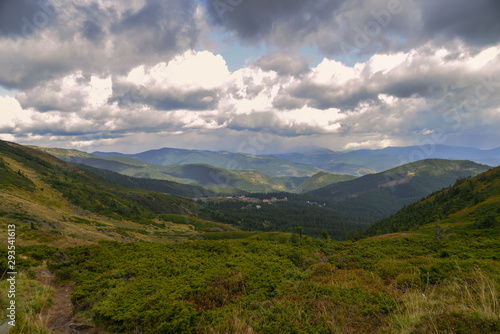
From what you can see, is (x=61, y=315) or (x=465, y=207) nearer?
(x=61, y=315)

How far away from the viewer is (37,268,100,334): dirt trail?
36.9ft

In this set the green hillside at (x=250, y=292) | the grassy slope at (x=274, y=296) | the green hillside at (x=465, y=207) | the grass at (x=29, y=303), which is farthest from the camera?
the green hillside at (x=465, y=207)

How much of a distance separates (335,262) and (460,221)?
3212 inches

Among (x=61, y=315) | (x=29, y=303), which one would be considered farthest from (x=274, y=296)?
(x=29, y=303)

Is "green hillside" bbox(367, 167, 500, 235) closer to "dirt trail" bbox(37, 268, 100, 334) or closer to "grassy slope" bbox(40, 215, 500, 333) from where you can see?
"grassy slope" bbox(40, 215, 500, 333)

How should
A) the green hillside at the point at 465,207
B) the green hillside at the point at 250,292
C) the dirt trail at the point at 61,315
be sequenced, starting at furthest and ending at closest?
the green hillside at the point at 465,207 → the dirt trail at the point at 61,315 → the green hillside at the point at 250,292

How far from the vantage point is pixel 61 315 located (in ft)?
42.1

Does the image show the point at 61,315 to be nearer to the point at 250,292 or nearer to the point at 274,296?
the point at 250,292

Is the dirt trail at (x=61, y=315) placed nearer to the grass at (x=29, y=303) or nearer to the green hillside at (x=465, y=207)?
the grass at (x=29, y=303)

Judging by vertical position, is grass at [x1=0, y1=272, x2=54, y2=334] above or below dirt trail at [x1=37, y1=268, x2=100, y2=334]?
above

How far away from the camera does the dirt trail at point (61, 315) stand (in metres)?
11.2

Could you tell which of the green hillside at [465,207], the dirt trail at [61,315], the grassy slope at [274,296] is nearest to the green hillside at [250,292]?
the grassy slope at [274,296]

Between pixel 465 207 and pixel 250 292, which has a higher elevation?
pixel 250 292

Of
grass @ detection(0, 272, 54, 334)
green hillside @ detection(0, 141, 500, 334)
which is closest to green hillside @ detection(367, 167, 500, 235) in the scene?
green hillside @ detection(0, 141, 500, 334)
